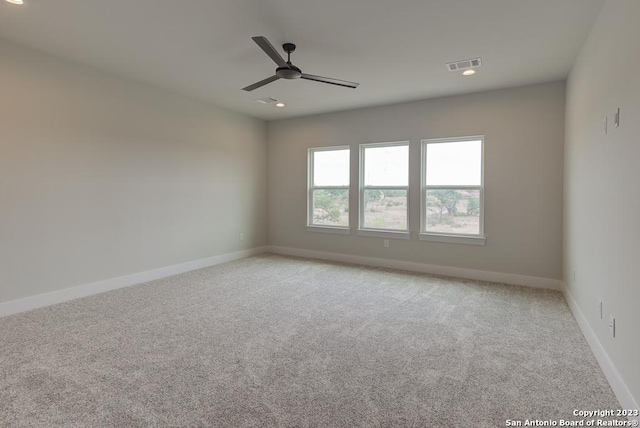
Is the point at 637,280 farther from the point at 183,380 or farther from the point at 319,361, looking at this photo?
the point at 183,380

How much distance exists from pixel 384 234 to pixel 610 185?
135 inches

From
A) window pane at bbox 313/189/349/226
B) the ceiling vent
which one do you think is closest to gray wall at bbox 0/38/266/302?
window pane at bbox 313/189/349/226

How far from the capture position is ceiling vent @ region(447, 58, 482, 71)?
3636mm

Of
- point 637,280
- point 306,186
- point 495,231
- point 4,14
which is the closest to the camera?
point 637,280

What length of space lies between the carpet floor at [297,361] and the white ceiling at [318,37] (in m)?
2.69

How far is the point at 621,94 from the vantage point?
6.91ft

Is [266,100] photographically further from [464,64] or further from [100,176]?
[464,64]

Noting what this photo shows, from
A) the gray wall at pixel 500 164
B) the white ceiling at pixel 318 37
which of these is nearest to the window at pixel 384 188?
the gray wall at pixel 500 164

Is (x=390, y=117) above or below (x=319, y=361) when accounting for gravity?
above

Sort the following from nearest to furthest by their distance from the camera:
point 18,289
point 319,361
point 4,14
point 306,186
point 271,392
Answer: point 271,392 < point 319,361 < point 4,14 < point 18,289 < point 306,186

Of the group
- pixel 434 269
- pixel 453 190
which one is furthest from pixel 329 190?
pixel 434 269

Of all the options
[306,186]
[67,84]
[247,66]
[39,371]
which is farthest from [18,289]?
[306,186]

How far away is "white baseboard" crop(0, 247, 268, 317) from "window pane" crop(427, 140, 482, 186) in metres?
3.78

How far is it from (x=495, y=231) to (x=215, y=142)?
4615mm
